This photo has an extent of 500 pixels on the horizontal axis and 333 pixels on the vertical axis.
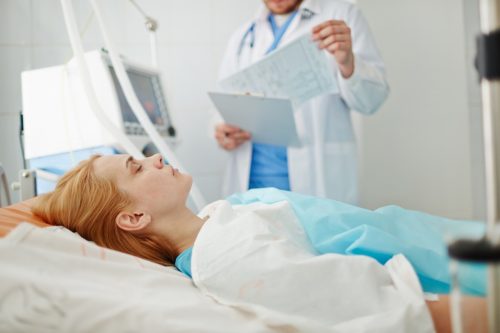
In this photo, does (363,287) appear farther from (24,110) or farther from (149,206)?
(24,110)

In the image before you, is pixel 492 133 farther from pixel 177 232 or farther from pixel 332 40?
pixel 332 40

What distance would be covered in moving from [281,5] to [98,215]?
4.69 ft

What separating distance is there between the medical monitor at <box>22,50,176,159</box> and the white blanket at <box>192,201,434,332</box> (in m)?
0.93

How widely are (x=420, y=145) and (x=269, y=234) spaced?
197cm

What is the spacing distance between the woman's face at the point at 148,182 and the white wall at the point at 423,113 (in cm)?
157

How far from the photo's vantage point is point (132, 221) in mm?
1289

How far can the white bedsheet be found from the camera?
0.75m

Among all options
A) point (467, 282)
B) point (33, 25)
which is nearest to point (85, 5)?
point (33, 25)

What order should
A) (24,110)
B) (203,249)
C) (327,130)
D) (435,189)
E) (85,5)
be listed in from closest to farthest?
(203,249)
(24,110)
(327,130)
(85,5)
(435,189)

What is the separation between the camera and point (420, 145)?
2.81 metres

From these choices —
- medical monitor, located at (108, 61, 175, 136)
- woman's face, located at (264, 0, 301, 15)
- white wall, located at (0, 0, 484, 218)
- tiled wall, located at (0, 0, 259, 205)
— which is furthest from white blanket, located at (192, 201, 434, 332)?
tiled wall, located at (0, 0, 259, 205)

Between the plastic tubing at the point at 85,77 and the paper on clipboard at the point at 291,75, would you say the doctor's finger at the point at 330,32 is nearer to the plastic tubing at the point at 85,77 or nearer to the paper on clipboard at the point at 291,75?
the paper on clipboard at the point at 291,75

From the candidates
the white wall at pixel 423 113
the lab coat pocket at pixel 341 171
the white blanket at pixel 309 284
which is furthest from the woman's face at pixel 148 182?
the white wall at pixel 423 113

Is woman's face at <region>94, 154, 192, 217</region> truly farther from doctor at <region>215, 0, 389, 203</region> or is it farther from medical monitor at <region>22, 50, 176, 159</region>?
doctor at <region>215, 0, 389, 203</region>
